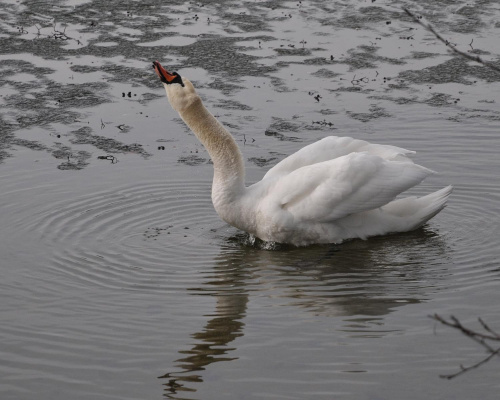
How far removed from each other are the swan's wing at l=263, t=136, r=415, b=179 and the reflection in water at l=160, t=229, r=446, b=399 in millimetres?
696

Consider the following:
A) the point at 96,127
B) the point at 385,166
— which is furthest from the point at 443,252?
the point at 96,127

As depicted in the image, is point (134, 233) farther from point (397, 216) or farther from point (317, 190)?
point (397, 216)

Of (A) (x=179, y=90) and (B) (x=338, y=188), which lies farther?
(A) (x=179, y=90)

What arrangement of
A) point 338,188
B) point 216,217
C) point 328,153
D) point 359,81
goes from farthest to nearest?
point 359,81, point 216,217, point 328,153, point 338,188

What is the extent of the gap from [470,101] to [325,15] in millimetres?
4570

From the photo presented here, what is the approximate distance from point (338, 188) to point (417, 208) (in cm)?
91

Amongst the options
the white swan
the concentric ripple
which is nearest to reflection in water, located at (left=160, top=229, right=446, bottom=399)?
the white swan

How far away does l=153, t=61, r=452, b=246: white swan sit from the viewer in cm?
867

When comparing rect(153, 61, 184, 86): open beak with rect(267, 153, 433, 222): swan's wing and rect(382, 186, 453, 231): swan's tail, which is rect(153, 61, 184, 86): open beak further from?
rect(382, 186, 453, 231): swan's tail

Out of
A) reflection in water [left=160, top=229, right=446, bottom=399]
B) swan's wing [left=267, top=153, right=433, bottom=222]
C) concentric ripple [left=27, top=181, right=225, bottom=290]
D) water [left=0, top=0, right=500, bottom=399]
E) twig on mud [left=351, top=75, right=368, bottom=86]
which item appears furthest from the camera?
twig on mud [left=351, top=75, right=368, bottom=86]

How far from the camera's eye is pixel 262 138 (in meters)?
11.7

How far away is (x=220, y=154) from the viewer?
9.17m

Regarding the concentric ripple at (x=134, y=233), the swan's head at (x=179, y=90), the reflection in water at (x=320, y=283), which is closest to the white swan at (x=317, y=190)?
the swan's head at (x=179, y=90)

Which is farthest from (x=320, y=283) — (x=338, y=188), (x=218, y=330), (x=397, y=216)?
(x=397, y=216)
